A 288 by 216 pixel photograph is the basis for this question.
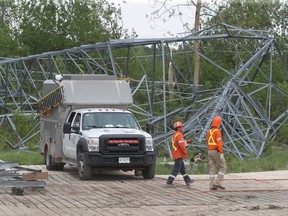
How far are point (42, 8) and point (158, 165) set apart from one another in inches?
1582

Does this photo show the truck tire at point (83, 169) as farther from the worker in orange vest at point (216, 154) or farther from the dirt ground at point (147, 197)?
the worker in orange vest at point (216, 154)

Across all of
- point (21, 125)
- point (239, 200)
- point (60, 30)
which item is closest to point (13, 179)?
point (239, 200)

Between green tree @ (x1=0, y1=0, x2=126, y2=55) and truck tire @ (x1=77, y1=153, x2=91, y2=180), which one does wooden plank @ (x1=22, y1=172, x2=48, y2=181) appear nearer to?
truck tire @ (x1=77, y1=153, x2=91, y2=180)

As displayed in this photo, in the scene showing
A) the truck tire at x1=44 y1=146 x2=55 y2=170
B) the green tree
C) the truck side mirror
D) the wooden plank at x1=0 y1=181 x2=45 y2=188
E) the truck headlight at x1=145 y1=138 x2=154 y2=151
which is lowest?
the truck tire at x1=44 y1=146 x2=55 y2=170

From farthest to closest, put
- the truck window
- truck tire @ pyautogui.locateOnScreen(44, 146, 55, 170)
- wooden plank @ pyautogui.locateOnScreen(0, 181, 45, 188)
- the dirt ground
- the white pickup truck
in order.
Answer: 1. truck tire @ pyautogui.locateOnScreen(44, 146, 55, 170)
2. the truck window
3. the white pickup truck
4. wooden plank @ pyautogui.locateOnScreen(0, 181, 45, 188)
5. the dirt ground

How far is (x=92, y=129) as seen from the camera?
22188 mm

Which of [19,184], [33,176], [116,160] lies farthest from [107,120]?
[19,184]

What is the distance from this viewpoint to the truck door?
886 inches

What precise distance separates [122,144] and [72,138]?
207 cm

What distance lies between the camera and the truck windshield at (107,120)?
22.5 metres

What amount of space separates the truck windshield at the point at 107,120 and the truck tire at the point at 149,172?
157cm

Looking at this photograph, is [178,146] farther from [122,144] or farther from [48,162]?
[48,162]

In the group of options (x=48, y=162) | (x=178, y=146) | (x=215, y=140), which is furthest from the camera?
(x=48, y=162)

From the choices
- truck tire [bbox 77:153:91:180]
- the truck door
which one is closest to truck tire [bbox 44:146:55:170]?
the truck door
